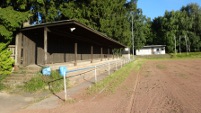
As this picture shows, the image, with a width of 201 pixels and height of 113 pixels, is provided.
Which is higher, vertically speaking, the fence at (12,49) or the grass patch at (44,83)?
the fence at (12,49)

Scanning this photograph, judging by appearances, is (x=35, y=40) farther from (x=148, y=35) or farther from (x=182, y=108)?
(x=148, y=35)

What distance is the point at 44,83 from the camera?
10.1m

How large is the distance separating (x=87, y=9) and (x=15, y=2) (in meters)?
15.1

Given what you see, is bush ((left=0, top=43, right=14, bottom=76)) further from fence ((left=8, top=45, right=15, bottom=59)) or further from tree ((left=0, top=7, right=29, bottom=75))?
fence ((left=8, top=45, right=15, bottom=59))

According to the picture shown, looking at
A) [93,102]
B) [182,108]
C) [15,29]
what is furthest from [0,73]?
[182,108]

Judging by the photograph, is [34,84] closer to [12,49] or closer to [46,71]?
[46,71]

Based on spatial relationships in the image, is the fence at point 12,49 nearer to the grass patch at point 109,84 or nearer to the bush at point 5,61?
the bush at point 5,61

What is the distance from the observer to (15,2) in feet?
45.1

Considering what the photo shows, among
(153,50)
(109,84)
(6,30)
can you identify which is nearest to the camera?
(109,84)

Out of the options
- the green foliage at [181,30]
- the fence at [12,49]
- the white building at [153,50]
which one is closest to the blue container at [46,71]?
the fence at [12,49]

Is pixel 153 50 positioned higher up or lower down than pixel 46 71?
higher up

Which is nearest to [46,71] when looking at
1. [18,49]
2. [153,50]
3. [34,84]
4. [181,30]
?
[34,84]

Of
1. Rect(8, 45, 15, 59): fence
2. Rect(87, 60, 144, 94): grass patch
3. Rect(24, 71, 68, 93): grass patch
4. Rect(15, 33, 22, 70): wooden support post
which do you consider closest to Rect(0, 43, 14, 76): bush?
Rect(15, 33, 22, 70): wooden support post

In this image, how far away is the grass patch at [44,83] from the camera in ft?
32.1
